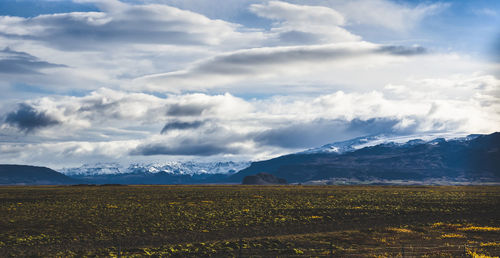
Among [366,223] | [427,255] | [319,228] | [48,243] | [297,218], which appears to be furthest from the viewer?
[297,218]

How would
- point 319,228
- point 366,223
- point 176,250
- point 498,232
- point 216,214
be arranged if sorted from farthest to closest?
1. point 216,214
2. point 366,223
3. point 319,228
4. point 498,232
5. point 176,250

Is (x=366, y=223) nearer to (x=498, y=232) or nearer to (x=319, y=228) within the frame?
(x=319, y=228)

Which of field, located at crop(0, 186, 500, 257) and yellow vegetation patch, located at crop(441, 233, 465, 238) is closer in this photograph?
field, located at crop(0, 186, 500, 257)

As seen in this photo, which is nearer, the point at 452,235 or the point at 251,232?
the point at 452,235

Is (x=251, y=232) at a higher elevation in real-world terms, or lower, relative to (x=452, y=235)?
higher

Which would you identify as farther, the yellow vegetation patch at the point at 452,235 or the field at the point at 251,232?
the yellow vegetation patch at the point at 452,235

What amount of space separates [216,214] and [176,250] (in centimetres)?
3115

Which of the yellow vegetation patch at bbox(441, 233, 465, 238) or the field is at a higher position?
the field

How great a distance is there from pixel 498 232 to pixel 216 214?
36.8 metres

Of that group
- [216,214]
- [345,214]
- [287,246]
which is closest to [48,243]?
[287,246]

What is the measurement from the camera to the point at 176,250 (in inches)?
1588

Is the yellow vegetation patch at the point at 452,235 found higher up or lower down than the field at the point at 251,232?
lower down

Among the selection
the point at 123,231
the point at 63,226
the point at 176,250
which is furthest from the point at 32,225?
the point at 176,250

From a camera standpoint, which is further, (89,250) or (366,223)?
(366,223)
